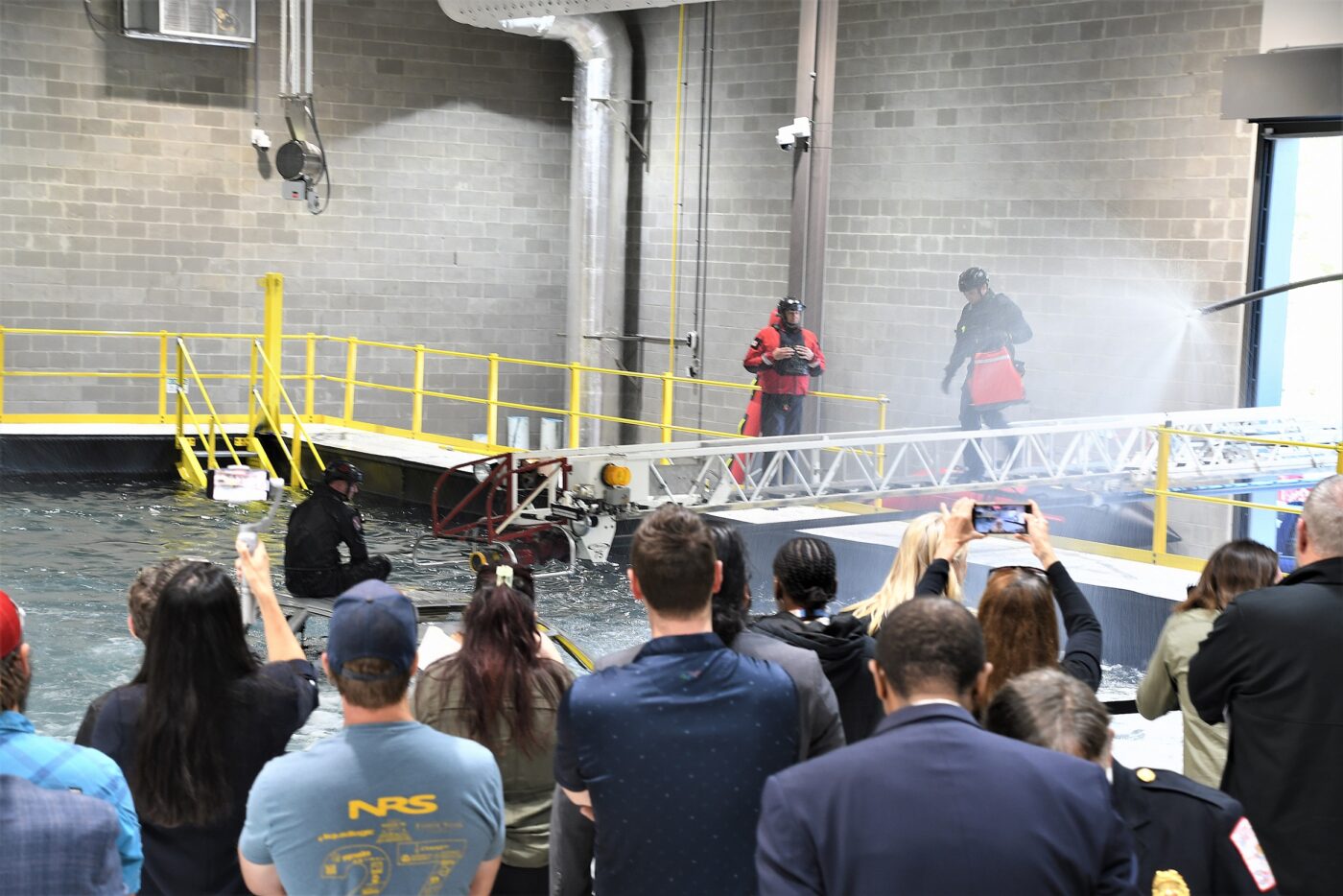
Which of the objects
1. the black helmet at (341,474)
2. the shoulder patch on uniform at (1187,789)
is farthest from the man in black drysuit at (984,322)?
the shoulder patch on uniform at (1187,789)

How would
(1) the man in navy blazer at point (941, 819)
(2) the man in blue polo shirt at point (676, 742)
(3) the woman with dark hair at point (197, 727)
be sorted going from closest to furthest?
(1) the man in navy blazer at point (941, 819), (2) the man in blue polo shirt at point (676, 742), (3) the woman with dark hair at point (197, 727)

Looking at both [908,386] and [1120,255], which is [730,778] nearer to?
[1120,255]

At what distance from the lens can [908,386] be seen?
41.9ft

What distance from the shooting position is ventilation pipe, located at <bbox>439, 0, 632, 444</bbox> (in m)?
14.4

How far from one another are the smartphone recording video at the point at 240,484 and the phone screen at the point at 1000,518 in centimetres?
726

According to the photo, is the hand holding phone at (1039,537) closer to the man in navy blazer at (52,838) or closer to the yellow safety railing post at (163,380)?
the man in navy blazer at (52,838)

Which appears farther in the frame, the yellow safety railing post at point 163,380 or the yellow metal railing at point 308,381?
the yellow safety railing post at point 163,380

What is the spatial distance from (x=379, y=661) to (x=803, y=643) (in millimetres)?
1138

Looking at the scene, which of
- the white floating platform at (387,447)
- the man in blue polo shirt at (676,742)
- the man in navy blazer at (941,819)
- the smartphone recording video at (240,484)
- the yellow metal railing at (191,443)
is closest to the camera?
the man in navy blazer at (941,819)

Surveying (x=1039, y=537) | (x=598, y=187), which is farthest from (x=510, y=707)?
(x=598, y=187)

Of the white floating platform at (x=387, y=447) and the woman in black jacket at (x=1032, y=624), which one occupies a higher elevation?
the woman in black jacket at (x=1032, y=624)

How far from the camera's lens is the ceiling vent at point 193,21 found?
13.6m

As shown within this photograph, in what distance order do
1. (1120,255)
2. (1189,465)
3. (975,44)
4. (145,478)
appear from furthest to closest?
(145,478)
(975,44)
(1120,255)
(1189,465)

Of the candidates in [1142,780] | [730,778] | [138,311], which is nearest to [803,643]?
[730,778]
